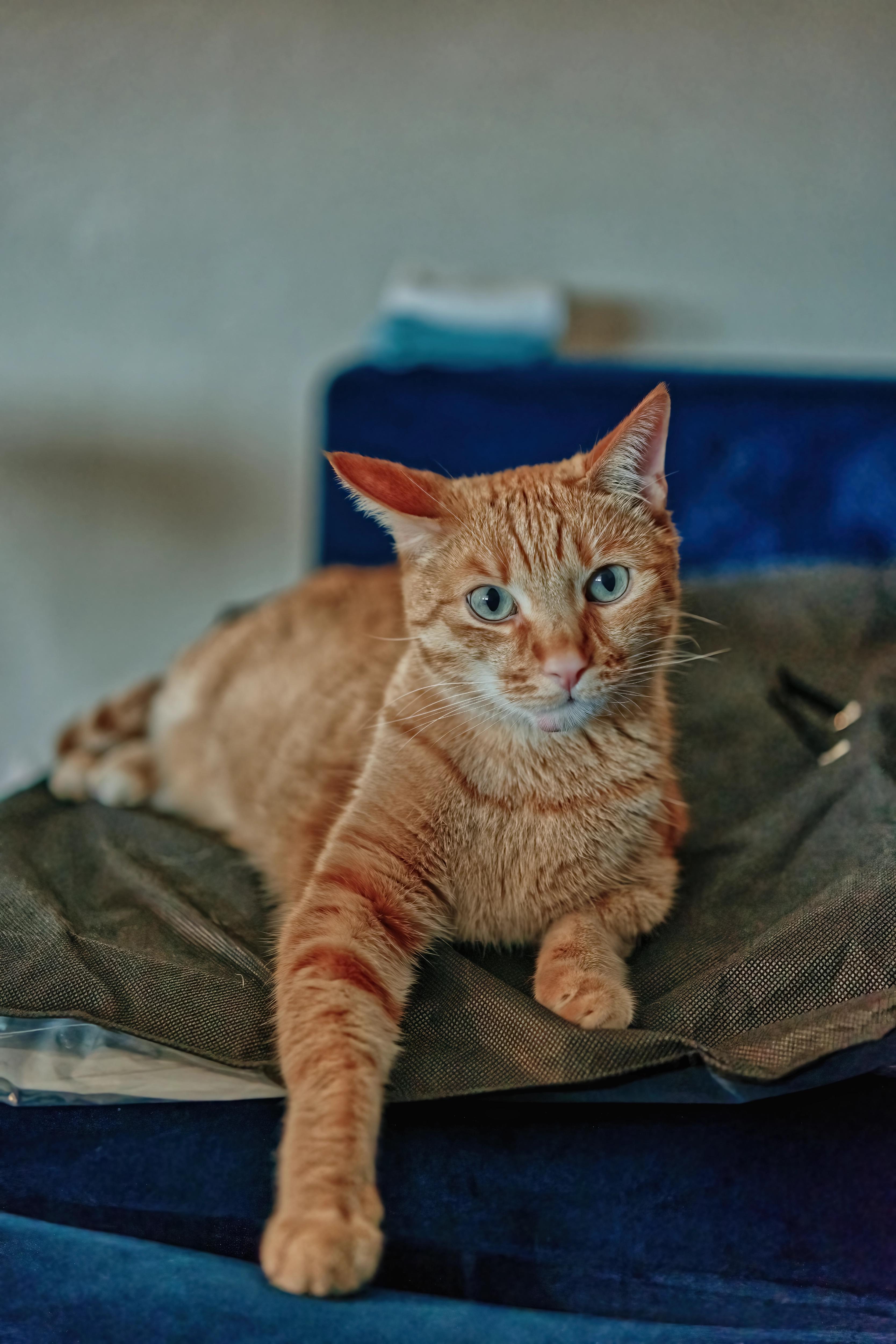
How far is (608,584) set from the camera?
3.73 feet

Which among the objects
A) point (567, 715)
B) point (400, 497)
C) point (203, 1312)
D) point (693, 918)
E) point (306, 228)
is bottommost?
point (203, 1312)

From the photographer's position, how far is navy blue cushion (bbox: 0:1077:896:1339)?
941 mm

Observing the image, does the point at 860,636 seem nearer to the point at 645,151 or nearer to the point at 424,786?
the point at 424,786

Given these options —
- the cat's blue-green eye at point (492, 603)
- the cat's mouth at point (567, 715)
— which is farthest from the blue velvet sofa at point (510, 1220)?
the cat's blue-green eye at point (492, 603)

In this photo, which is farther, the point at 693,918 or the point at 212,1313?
the point at 693,918

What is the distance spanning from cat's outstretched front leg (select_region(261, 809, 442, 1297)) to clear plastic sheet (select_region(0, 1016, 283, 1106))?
0.08 meters

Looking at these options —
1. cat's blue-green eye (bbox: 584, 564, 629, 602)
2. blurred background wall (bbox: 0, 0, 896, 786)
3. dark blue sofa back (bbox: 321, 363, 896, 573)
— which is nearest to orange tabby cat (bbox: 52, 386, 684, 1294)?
cat's blue-green eye (bbox: 584, 564, 629, 602)

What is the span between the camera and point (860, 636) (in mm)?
1780

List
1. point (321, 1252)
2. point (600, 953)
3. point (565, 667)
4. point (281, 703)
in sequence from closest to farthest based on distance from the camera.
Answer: point (321, 1252)
point (565, 667)
point (600, 953)
point (281, 703)

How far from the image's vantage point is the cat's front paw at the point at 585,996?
3.46 feet

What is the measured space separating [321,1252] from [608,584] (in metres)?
0.73

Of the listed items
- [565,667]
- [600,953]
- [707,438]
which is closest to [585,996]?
[600,953]

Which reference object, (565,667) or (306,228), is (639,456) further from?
(306,228)

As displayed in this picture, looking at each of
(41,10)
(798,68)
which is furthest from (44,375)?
(798,68)
